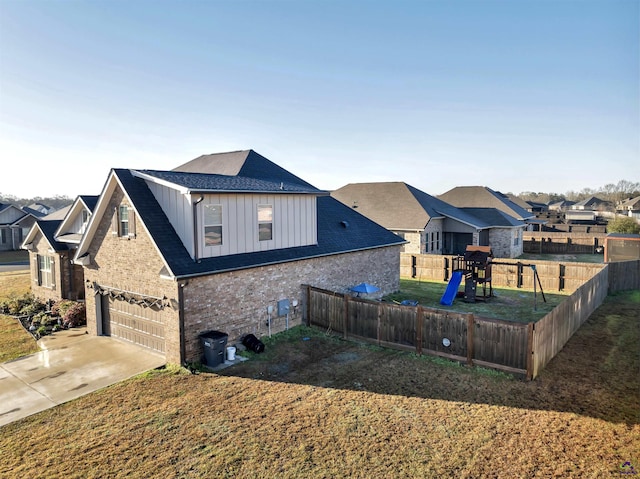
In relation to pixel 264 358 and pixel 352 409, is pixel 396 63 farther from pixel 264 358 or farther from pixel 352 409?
pixel 352 409

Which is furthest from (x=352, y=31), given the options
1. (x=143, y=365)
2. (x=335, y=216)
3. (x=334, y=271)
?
(x=143, y=365)

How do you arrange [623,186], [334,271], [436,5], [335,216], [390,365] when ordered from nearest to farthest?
[390,365] < [436,5] < [334,271] < [335,216] < [623,186]

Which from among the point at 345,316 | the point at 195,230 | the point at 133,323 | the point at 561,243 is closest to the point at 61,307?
the point at 133,323

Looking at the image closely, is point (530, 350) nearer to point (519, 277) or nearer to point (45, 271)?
point (519, 277)

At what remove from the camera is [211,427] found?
8.82 meters

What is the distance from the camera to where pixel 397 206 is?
35.6 metres

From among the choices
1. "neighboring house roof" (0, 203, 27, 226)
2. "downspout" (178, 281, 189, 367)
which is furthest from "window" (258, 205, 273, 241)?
"neighboring house roof" (0, 203, 27, 226)

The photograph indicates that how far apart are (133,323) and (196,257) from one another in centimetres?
419

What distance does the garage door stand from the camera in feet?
44.5

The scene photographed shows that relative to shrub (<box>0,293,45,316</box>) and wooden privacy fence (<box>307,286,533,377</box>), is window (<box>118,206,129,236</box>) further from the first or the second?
shrub (<box>0,293,45,316</box>)

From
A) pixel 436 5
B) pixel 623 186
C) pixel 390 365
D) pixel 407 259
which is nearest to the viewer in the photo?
pixel 390 365

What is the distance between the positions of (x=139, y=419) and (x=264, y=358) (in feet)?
14.7

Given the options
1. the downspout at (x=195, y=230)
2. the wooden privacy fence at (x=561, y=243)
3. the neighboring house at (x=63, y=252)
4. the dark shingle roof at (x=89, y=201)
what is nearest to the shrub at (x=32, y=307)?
the neighboring house at (x=63, y=252)

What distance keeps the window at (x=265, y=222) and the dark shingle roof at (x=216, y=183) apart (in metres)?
0.76
